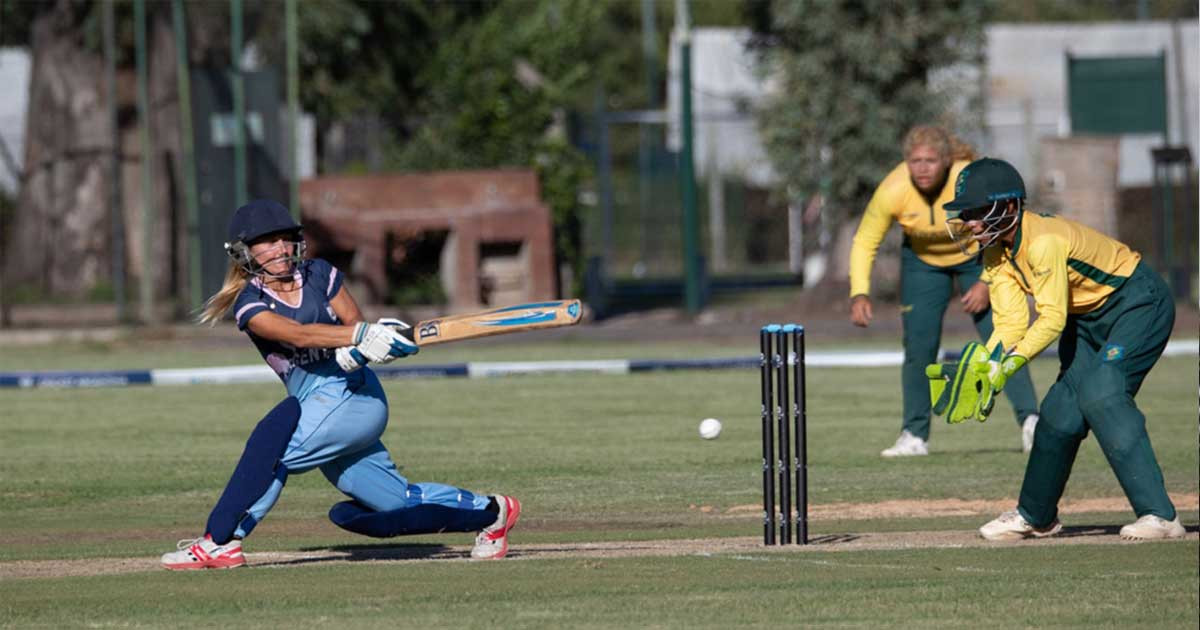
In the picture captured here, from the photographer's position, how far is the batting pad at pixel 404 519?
8.89 meters

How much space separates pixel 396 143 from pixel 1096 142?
11.6 metres

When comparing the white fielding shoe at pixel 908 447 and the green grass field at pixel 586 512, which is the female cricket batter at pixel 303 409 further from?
the white fielding shoe at pixel 908 447

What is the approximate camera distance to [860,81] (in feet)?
96.4

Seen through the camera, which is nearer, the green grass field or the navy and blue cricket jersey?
the green grass field

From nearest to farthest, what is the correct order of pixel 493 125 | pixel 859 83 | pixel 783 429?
pixel 783 429, pixel 859 83, pixel 493 125

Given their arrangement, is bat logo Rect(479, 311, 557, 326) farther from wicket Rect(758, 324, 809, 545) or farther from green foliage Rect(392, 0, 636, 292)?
green foliage Rect(392, 0, 636, 292)

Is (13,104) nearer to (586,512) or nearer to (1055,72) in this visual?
(1055,72)

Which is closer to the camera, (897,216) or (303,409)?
(303,409)

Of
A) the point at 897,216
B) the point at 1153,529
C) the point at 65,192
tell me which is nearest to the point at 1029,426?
the point at 897,216

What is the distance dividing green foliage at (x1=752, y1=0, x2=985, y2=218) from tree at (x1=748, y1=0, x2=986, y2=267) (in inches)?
0.6

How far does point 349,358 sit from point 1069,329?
11.8 ft

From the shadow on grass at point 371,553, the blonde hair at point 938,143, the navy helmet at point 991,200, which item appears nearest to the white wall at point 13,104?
the blonde hair at point 938,143

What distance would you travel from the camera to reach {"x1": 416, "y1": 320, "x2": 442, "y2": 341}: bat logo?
28.0 feet

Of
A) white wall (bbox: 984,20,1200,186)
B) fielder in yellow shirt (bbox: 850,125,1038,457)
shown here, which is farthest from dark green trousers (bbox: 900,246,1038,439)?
white wall (bbox: 984,20,1200,186)
